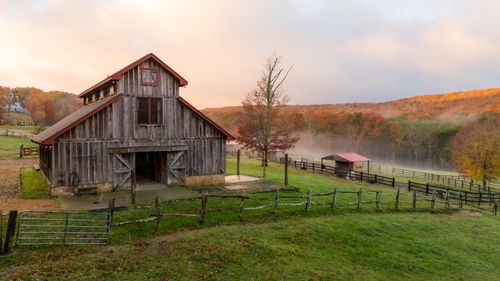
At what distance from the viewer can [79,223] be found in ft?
46.7

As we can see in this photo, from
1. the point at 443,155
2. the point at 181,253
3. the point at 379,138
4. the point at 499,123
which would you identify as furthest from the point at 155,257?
the point at 379,138

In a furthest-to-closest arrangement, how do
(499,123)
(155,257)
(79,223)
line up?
(499,123), (79,223), (155,257)

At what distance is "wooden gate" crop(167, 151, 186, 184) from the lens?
22.8 meters

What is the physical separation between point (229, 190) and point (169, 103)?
6937mm

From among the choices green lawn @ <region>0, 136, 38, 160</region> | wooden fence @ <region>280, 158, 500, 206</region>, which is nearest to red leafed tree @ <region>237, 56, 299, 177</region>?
wooden fence @ <region>280, 158, 500, 206</region>

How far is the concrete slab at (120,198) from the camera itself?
56.0ft

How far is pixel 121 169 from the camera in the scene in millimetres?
20891

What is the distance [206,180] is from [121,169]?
5.73 meters

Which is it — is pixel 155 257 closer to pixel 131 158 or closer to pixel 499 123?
pixel 131 158

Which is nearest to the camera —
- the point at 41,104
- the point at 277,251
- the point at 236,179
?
the point at 277,251

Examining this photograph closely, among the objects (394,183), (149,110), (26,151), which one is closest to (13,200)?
(149,110)

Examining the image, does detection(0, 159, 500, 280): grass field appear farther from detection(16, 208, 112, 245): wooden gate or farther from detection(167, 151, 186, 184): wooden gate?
detection(167, 151, 186, 184): wooden gate

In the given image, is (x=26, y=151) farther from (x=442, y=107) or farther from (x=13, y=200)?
(x=442, y=107)

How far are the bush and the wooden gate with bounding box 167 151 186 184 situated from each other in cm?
711
